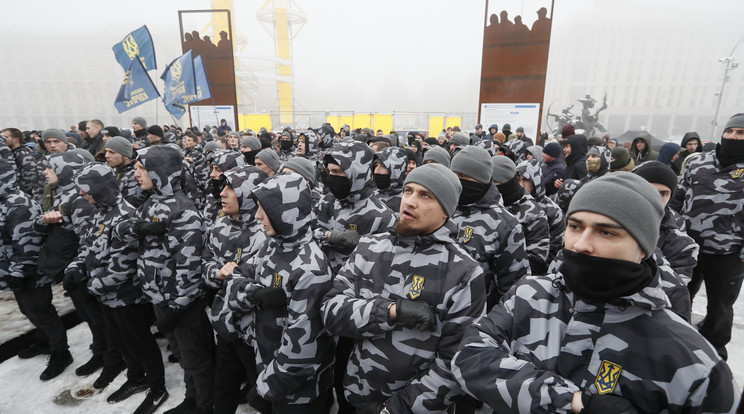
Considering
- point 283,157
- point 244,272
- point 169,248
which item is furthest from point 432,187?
point 283,157

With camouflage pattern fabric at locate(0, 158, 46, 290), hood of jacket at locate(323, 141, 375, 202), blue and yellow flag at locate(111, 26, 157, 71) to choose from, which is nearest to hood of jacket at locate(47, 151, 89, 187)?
camouflage pattern fabric at locate(0, 158, 46, 290)

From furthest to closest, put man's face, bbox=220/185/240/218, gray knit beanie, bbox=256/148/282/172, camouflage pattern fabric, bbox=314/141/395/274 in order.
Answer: gray knit beanie, bbox=256/148/282/172, camouflage pattern fabric, bbox=314/141/395/274, man's face, bbox=220/185/240/218

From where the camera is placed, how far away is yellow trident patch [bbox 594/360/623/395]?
1.32m

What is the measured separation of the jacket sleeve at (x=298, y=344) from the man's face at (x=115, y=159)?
11.0 feet

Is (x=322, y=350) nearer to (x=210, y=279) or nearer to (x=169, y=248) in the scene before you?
(x=210, y=279)

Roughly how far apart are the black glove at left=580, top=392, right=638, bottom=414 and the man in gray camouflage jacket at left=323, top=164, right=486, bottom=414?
73 cm

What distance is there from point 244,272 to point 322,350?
81 centimetres

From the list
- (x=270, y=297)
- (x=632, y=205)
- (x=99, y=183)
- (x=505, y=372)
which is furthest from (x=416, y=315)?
(x=99, y=183)

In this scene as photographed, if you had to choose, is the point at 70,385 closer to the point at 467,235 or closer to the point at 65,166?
the point at 65,166

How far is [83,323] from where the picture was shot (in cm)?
532

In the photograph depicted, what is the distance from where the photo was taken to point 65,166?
4.37 meters

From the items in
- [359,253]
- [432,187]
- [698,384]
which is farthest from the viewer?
[359,253]

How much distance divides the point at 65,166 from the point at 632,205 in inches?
225

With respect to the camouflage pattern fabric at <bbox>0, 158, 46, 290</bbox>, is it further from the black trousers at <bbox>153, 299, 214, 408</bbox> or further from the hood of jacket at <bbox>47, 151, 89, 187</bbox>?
the black trousers at <bbox>153, 299, 214, 408</bbox>
